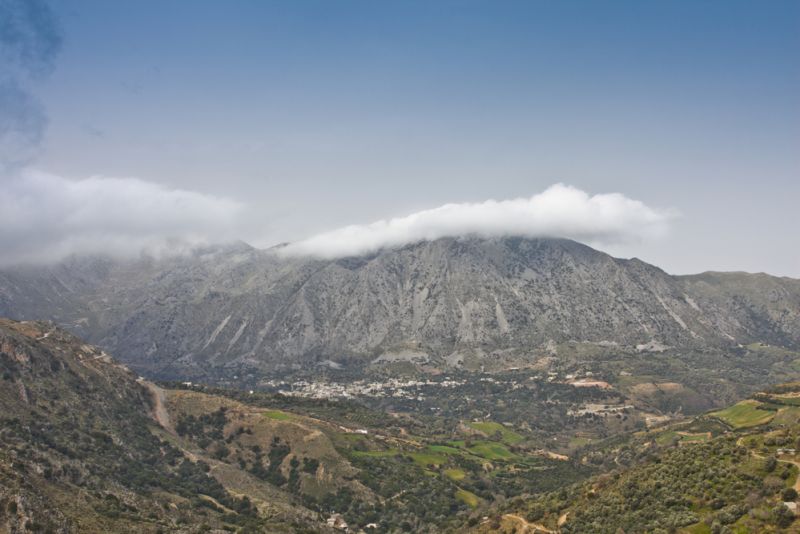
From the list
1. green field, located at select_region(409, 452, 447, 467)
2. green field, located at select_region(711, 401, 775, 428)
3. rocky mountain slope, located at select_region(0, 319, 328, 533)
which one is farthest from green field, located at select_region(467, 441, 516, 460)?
rocky mountain slope, located at select_region(0, 319, 328, 533)

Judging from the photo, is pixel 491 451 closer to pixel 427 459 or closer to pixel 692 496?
pixel 427 459

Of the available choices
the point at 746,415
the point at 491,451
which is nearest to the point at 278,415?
the point at 491,451

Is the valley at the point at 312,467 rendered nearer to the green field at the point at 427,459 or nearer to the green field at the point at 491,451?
the green field at the point at 427,459

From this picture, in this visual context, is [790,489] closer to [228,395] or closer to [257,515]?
[257,515]

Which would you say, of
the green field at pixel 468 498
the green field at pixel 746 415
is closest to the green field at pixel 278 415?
the green field at pixel 468 498

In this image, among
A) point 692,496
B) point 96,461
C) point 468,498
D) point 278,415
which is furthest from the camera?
point 278,415

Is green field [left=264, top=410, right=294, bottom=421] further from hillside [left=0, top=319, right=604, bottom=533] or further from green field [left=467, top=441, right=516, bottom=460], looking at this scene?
green field [left=467, top=441, right=516, bottom=460]

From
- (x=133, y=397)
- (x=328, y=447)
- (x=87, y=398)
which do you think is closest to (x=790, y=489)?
(x=328, y=447)

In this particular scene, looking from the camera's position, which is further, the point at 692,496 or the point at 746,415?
the point at 746,415
